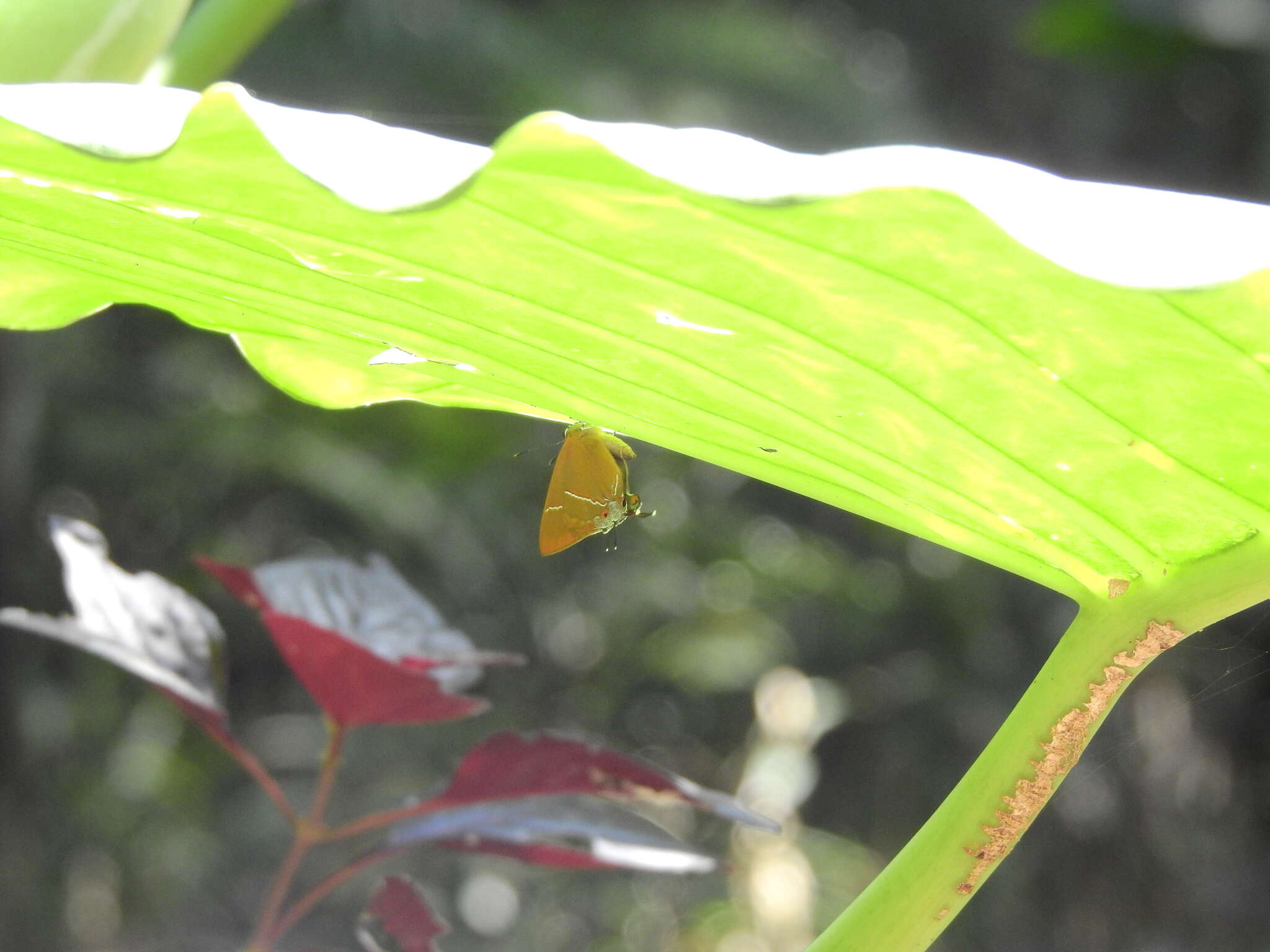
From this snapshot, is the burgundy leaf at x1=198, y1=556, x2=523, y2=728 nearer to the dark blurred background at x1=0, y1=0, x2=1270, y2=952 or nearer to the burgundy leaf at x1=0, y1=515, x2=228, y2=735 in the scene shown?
the burgundy leaf at x1=0, y1=515, x2=228, y2=735

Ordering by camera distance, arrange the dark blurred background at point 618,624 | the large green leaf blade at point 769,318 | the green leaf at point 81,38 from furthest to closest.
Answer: the dark blurred background at point 618,624 < the green leaf at point 81,38 < the large green leaf blade at point 769,318

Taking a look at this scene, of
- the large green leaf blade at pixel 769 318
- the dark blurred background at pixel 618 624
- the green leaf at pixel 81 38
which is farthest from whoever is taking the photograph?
the dark blurred background at pixel 618 624

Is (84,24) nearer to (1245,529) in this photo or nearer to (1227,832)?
(1245,529)

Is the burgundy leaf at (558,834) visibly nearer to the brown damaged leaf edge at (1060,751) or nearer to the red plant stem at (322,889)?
the red plant stem at (322,889)

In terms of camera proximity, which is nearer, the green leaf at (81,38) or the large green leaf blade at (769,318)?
the large green leaf blade at (769,318)

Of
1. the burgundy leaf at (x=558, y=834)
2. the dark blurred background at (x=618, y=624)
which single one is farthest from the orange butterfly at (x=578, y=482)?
the dark blurred background at (x=618, y=624)

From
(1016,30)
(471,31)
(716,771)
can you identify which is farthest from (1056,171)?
(716,771)

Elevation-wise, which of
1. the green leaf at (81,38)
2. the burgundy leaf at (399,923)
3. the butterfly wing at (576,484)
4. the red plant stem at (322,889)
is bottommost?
the red plant stem at (322,889)
